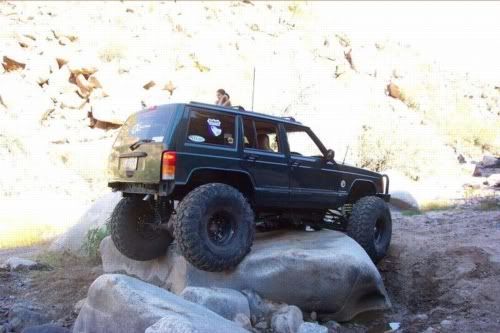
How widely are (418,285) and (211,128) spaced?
3.96 m

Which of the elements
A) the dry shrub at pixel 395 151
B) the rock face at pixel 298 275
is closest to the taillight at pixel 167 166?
the rock face at pixel 298 275

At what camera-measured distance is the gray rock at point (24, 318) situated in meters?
5.57

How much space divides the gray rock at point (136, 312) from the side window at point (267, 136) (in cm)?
257

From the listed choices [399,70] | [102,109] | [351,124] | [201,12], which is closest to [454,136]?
[399,70]

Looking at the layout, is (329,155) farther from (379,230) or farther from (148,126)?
(148,126)

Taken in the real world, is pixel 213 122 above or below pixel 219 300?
above

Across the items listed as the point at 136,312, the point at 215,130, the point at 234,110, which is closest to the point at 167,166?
the point at 215,130

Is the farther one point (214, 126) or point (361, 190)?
point (361, 190)

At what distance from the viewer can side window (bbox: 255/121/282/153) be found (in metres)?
6.80

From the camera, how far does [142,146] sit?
588 cm

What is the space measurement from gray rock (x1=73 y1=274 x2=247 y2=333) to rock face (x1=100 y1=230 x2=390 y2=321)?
1.16 m

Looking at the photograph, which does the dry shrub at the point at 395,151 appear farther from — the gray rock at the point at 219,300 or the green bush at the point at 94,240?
the gray rock at the point at 219,300

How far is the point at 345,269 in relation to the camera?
639cm

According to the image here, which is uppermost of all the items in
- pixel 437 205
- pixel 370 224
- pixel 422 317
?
pixel 370 224
